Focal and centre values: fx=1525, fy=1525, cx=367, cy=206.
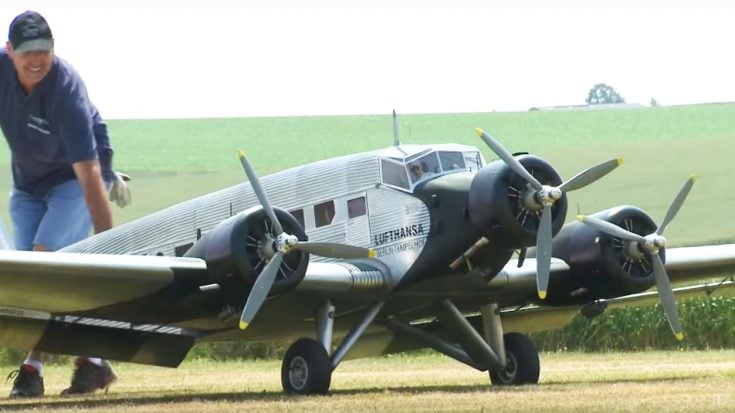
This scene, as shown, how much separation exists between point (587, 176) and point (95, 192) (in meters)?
5.74

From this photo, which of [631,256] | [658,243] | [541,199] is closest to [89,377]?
[541,199]

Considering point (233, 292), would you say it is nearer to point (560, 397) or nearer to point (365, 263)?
point (365, 263)

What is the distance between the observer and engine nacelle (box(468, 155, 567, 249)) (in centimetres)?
1591

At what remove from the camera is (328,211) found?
687 inches

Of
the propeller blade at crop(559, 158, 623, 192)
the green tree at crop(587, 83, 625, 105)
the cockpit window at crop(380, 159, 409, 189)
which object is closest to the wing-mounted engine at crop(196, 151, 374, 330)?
the cockpit window at crop(380, 159, 409, 189)

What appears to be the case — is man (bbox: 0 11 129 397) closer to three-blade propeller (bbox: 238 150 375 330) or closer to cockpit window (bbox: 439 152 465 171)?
three-blade propeller (bbox: 238 150 375 330)

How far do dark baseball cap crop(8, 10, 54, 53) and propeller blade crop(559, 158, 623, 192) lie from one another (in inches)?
227

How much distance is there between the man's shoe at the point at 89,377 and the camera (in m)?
17.1

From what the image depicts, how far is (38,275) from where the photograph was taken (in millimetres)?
14945

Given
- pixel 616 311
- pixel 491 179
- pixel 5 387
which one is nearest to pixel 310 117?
pixel 616 311

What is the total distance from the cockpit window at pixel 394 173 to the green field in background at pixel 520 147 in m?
30.9

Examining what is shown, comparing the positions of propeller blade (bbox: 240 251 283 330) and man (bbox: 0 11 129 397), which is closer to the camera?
man (bbox: 0 11 129 397)

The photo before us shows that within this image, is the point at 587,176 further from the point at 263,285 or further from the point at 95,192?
the point at 95,192

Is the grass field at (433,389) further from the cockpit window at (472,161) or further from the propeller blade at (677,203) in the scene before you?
the cockpit window at (472,161)
